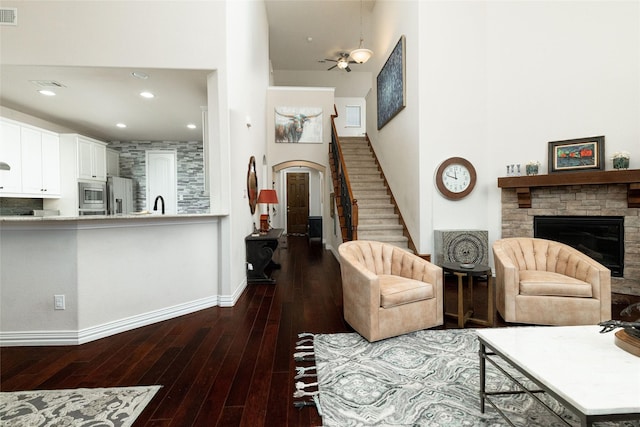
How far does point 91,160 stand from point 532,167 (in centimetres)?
819

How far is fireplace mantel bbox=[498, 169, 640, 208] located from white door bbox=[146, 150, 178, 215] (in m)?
7.30

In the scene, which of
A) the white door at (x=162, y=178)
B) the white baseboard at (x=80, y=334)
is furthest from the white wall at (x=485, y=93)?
the white door at (x=162, y=178)

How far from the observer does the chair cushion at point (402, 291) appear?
2535mm

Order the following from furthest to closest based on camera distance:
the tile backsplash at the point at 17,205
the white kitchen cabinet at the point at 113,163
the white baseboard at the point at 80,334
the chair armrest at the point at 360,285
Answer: the white kitchen cabinet at the point at 113,163, the tile backsplash at the point at 17,205, the white baseboard at the point at 80,334, the chair armrest at the point at 360,285

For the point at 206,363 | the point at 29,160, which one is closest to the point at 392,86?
the point at 206,363

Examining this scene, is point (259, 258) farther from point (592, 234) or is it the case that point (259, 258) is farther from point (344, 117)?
point (344, 117)

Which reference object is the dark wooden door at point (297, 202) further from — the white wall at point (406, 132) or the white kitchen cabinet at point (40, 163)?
the white kitchen cabinet at point (40, 163)

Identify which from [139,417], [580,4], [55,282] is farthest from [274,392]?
[580,4]

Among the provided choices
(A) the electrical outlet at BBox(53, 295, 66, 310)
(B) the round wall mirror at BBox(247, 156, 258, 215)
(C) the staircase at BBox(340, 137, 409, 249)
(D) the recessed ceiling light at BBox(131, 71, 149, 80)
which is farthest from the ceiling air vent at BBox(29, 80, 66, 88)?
(C) the staircase at BBox(340, 137, 409, 249)

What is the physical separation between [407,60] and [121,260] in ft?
16.4

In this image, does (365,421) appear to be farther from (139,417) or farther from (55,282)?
(55,282)

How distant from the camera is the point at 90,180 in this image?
6.09 meters

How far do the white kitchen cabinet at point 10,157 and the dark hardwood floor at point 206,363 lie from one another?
11.0 feet

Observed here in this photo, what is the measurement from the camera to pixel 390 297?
8.28 ft
